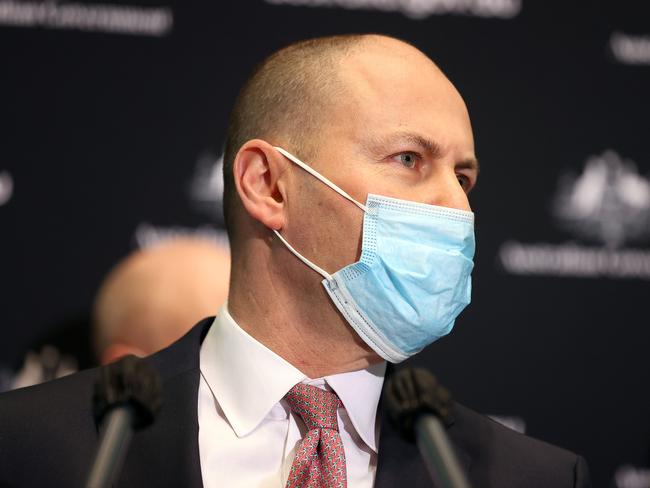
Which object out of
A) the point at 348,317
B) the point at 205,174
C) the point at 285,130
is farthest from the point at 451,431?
the point at 205,174

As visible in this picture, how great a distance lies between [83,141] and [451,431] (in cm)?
176

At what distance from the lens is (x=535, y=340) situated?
3.51 m

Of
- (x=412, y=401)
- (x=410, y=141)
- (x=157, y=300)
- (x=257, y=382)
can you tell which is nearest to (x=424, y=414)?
(x=412, y=401)

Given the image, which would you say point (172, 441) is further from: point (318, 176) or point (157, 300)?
point (157, 300)

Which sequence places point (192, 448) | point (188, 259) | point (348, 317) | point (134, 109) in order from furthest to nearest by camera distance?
point (134, 109)
point (188, 259)
point (348, 317)
point (192, 448)

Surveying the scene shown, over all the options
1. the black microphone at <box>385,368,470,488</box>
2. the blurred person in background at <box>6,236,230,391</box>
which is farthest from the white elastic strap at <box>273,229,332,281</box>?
the blurred person in background at <box>6,236,230,391</box>

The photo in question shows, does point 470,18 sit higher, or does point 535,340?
point 470,18

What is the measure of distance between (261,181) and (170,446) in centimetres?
59

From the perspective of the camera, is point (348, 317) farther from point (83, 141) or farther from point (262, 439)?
point (83, 141)

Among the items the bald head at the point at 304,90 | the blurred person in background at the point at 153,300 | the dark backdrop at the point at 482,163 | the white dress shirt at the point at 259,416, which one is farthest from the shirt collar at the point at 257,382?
the dark backdrop at the point at 482,163

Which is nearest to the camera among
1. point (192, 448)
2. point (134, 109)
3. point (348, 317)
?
point (192, 448)

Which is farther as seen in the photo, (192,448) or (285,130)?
(285,130)

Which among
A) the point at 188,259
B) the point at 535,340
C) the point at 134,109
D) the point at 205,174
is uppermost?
the point at 134,109

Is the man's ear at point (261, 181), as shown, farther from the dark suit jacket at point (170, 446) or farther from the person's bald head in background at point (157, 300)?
the person's bald head in background at point (157, 300)
